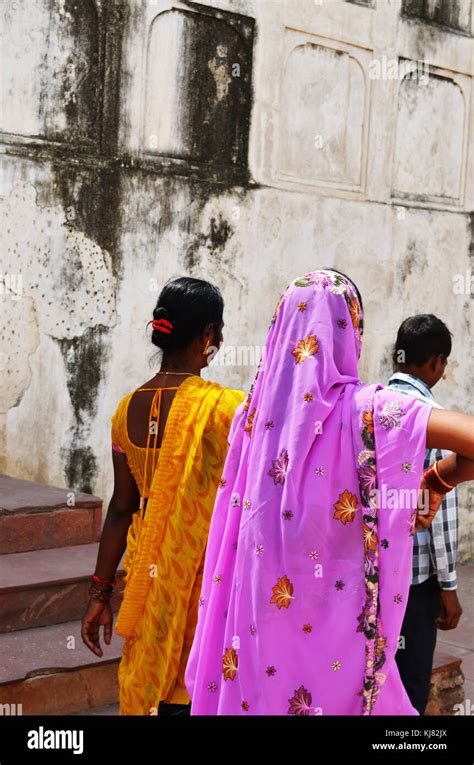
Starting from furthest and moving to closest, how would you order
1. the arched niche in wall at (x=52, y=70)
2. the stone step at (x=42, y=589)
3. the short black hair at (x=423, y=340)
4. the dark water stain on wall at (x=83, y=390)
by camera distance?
1. the dark water stain on wall at (x=83, y=390)
2. the arched niche in wall at (x=52, y=70)
3. the stone step at (x=42, y=589)
4. the short black hair at (x=423, y=340)

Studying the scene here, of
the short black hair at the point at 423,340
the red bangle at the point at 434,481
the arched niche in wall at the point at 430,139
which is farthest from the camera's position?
the arched niche in wall at the point at 430,139

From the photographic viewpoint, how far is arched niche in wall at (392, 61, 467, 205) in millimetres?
7258

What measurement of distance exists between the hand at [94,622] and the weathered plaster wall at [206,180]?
8.00 ft

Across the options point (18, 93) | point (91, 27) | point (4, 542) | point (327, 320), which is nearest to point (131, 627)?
point (327, 320)

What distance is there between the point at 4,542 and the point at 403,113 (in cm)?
422

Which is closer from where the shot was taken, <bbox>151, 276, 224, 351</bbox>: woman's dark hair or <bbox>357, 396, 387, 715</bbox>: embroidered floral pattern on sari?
<bbox>357, 396, 387, 715</bbox>: embroidered floral pattern on sari

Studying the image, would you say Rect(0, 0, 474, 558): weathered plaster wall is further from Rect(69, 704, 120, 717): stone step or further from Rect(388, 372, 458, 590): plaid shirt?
Rect(388, 372, 458, 590): plaid shirt

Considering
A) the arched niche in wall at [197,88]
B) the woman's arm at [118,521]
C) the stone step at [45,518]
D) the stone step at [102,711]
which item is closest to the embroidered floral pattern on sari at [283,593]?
the woman's arm at [118,521]

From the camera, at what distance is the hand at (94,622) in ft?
9.83

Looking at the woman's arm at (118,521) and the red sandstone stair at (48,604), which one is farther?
the red sandstone stair at (48,604)

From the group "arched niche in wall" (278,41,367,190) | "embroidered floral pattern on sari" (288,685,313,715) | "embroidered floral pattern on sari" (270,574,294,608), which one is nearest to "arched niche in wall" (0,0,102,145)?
"arched niche in wall" (278,41,367,190)

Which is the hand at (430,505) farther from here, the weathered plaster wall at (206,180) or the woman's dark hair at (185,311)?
the weathered plaster wall at (206,180)

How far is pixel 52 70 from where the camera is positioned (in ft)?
17.7

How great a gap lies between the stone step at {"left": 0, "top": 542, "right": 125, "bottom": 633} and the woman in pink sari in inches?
78.2
